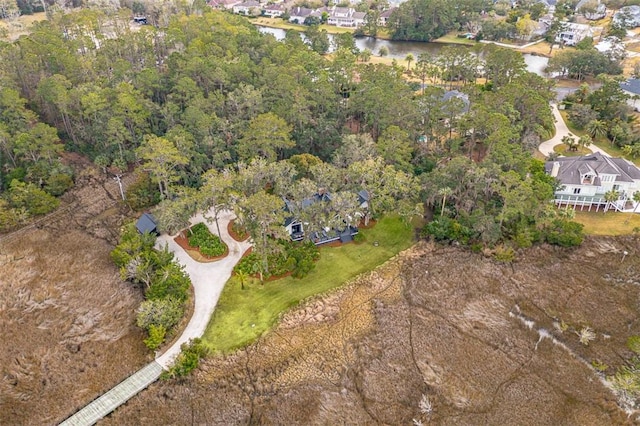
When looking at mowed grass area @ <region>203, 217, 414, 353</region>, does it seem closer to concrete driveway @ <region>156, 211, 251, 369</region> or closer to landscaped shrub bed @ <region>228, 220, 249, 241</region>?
concrete driveway @ <region>156, 211, 251, 369</region>

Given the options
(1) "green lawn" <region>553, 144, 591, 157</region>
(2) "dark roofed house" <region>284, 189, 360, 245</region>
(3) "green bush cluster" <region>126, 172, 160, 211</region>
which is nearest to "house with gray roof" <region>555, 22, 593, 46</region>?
(1) "green lawn" <region>553, 144, 591, 157</region>

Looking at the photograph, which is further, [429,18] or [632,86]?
[429,18]

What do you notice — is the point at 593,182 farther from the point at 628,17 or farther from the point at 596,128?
the point at 628,17

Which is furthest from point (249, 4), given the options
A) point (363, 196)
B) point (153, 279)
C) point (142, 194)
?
point (153, 279)

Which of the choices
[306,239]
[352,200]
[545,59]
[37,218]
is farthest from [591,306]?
[545,59]

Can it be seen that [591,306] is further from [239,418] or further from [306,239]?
[239,418]
